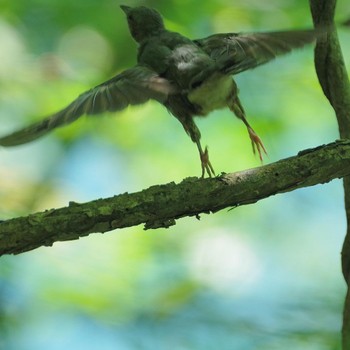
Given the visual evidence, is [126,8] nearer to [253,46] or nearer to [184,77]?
[184,77]

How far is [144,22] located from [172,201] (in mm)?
1594

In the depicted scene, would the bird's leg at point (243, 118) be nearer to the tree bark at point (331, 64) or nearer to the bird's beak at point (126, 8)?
the tree bark at point (331, 64)

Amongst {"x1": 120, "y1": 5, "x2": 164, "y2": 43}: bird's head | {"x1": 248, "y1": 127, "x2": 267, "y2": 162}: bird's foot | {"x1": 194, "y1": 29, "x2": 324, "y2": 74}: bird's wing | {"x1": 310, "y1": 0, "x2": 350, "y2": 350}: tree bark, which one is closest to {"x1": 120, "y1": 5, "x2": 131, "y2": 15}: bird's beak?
{"x1": 120, "y1": 5, "x2": 164, "y2": 43}: bird's head

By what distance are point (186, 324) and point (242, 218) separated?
1.77m

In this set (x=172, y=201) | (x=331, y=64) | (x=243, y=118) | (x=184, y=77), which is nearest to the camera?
(x=172, y=201)

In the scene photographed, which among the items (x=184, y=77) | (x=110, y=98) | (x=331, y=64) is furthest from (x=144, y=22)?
(x=331, y=64)

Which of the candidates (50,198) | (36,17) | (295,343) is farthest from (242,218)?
(295,343)

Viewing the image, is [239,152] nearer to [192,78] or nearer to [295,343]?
[192,78]

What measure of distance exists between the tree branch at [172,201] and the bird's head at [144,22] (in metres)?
1.46

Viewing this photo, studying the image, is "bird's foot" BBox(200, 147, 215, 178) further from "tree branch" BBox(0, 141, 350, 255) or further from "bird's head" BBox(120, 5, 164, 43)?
"bird's head" BBox(120, 5, 164, 43)

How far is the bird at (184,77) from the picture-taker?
228cm

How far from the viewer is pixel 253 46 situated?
236 centimetres

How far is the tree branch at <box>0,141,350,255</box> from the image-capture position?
185 cm

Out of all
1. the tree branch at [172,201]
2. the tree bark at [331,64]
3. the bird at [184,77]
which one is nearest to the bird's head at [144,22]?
the bird at [184,77]
